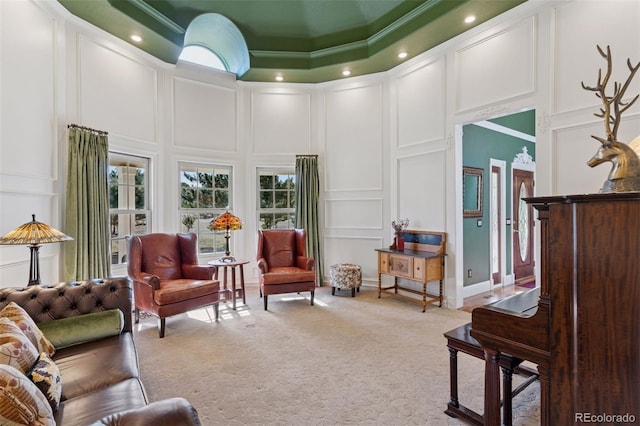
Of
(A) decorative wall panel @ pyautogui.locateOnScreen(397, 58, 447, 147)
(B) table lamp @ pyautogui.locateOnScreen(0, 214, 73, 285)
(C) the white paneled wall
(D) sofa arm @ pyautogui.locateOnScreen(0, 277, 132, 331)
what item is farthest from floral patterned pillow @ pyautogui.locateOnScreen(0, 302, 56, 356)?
(A) decorative wall panel @ pyautogui.locateOnScreen(397, 58, 447, 147)

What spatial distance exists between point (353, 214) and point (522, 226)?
127 inches

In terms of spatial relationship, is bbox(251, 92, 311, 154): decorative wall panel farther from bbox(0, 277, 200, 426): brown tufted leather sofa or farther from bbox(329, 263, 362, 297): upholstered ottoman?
bbox(0, 277, 200, 426): brown tufted leather sofa

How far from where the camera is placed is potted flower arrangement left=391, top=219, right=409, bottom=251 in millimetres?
4516

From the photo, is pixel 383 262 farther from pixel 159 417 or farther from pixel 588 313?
pixel 159 417

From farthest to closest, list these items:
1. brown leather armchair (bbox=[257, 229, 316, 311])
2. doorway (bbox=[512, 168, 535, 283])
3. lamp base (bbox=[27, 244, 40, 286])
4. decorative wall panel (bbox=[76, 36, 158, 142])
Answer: doorway (bbox=[512, 168, 535, 283]) → brown leather armchair (bbox=[257, 229, 316, 311]) → decorative wall panel (bbox=[76, 36, 158, 142]) → lamp base (bbox=[27, 244, 40, 286])

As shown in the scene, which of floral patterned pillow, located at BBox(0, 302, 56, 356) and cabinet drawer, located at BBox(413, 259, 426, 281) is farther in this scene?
cabinet drawer, located at BBox(413, 259, 426, 281)

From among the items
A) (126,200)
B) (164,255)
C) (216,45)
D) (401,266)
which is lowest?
(401,266)

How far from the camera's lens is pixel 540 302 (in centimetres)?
132

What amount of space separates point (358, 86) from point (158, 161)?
3439 mm

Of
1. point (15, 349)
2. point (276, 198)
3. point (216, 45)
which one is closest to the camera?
point (15, 349)

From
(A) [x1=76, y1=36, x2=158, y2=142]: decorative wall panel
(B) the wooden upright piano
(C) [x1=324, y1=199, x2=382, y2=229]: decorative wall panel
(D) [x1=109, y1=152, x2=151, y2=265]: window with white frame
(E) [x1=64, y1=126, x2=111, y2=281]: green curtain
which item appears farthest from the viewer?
(C) [x1=324, y1=199, x2=382, y2=229]: decorative wall panel

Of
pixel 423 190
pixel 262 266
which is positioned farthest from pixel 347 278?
pixel 423 190

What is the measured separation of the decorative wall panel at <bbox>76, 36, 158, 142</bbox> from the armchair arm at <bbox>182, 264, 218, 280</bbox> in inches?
79.4

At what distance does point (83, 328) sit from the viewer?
205 cm
